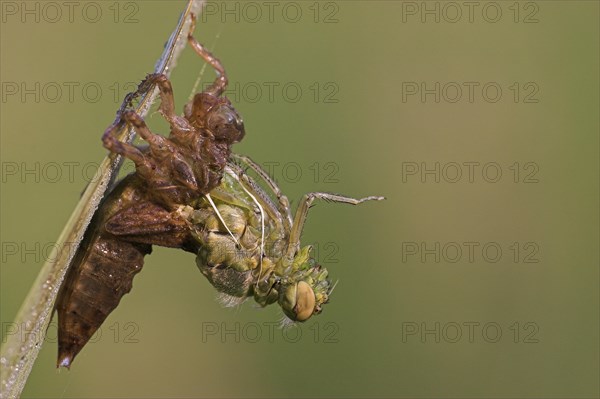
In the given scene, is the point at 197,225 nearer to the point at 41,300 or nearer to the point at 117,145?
the point at 117,145

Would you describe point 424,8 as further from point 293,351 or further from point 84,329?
point 84,329

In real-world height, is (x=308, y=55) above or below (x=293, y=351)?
above

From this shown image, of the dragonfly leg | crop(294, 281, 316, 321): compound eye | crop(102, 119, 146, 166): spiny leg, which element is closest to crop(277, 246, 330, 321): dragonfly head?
crop(294, 281, 316, 321): compound eye

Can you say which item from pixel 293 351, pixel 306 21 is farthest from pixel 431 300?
pixel 306 21

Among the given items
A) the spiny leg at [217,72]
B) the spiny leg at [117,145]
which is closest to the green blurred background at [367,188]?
the spiny leg at [217,72]

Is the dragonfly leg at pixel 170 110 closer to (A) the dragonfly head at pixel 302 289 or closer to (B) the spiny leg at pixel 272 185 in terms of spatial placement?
(B) the spiny leg at pixel 272 185

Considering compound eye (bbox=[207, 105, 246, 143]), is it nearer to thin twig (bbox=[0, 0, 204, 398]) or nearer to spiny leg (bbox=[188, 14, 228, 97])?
spiny leg (bbox=[188, 14, 228, 97])

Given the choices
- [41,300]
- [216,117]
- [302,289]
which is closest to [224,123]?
[216,117]
